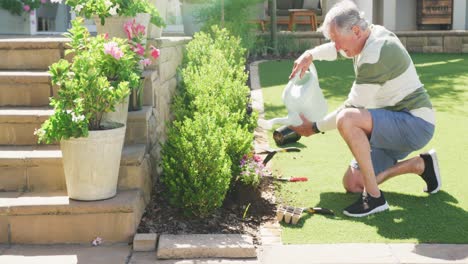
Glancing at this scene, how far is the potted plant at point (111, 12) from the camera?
465cm

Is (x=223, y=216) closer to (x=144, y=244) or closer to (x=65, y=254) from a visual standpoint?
(x=144, y=244)

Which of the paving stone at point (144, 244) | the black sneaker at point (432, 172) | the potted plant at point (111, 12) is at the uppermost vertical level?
the potted plant at point (111, 12)

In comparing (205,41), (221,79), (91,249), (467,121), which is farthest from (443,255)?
(205,41)

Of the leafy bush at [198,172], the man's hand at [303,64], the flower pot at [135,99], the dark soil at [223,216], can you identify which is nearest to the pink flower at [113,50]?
the flower pot at [135,99]

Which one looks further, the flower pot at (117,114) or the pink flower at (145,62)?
the pink flower at (145,62)

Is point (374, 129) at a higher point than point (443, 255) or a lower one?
higher

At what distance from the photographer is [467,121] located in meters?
7.62

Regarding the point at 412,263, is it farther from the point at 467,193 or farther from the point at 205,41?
the point at 205,41

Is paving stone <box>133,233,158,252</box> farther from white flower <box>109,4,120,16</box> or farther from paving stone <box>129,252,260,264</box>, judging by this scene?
white flower <box>109,4,120,16</box>

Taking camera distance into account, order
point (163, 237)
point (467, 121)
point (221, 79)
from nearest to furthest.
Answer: point (163, 237)
point (221, 79)
point (467, 121)

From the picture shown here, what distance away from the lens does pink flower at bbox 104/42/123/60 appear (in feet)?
13.4

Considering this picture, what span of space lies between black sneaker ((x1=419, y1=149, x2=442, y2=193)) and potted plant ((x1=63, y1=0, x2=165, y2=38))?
2.28 metres

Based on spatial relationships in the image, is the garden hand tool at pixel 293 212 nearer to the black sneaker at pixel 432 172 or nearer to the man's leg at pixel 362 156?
the man's leg at pixel 362 156

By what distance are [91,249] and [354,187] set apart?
2005 mm
